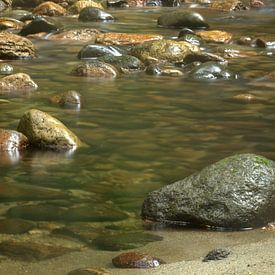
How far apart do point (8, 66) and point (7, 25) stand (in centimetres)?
653

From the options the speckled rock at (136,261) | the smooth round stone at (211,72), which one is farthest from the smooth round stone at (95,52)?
the speckled rock at (136,261)

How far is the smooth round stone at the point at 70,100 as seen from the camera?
9.24 m

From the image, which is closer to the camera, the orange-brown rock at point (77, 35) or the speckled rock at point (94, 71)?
the speckled rock at point (94, 71)

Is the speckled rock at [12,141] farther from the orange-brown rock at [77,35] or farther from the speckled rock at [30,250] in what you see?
the orange-brown rock at [77,35]

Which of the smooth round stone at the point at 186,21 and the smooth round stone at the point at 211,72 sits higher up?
the smooth round stone at the point at 186,21

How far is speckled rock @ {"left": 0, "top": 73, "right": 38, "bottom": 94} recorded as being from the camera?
33.9ft

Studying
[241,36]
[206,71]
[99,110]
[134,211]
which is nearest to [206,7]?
[241,36]

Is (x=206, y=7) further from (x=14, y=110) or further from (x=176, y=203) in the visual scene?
(x=176, y=203)

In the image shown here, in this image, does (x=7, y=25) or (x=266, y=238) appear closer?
(x=266, y=238)

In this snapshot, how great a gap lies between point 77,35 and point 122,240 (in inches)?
498

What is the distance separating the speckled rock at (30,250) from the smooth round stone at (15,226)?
221 millimetres

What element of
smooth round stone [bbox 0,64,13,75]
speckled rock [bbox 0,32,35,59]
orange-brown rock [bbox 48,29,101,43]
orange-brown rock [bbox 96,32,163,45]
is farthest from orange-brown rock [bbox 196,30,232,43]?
smooth round stone [bbox 0,64,13,75]

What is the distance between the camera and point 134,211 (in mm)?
5316

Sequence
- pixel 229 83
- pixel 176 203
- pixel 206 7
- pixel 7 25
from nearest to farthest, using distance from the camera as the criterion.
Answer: pixel 176 203
pixel 229 83
pixel 7 25
pixel 206 7
